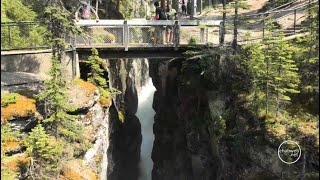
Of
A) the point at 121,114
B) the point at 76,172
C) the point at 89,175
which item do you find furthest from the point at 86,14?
the point at 76,172

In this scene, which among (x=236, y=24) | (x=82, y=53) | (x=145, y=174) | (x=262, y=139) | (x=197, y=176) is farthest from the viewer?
(x=145, y=174)

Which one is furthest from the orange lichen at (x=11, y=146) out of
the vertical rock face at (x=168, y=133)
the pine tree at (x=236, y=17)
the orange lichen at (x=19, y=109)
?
the vertical rock face at (x=168, y=133)

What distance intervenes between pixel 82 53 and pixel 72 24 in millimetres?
3915

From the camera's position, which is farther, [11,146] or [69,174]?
[69,174]

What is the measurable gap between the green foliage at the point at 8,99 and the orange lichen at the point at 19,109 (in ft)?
0.46

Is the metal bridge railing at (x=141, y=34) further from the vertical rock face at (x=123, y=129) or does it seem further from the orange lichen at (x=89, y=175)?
the orange lichen at (x=89, y=175)

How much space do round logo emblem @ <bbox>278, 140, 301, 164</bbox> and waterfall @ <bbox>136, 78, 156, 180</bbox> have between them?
21299 millimetres

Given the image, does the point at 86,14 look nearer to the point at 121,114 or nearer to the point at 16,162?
the point at 121,114

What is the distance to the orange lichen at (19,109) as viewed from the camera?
15.4 meters

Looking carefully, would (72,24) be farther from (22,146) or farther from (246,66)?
(246,66)

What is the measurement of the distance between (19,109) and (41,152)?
6.40 feet

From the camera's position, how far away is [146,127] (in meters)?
43.1

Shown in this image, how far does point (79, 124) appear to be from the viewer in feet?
56.0

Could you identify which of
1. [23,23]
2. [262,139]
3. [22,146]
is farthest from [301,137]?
[23,23]
